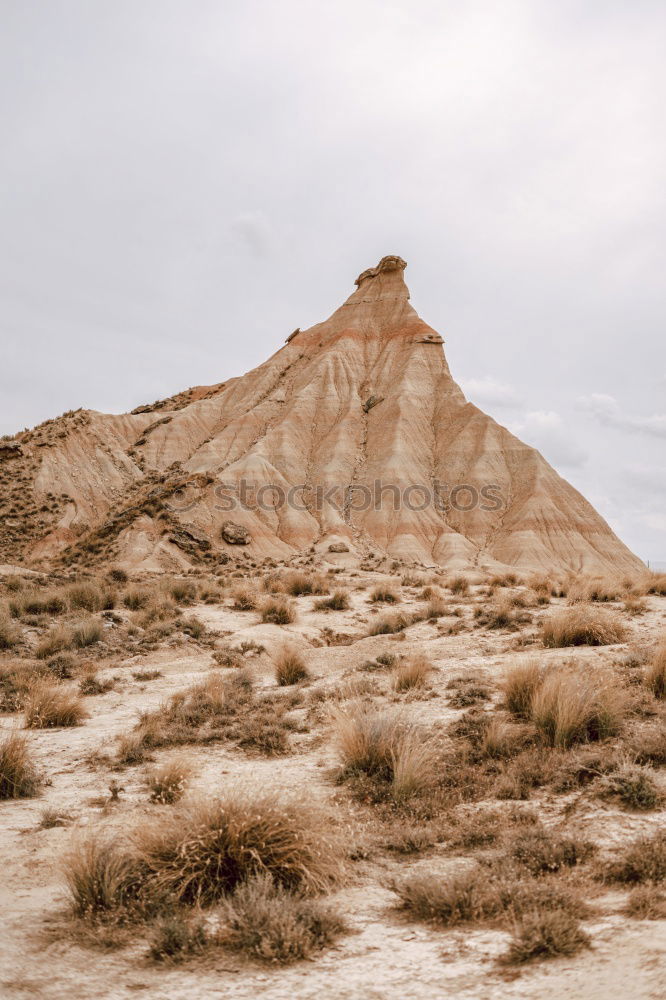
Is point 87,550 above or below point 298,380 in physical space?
below

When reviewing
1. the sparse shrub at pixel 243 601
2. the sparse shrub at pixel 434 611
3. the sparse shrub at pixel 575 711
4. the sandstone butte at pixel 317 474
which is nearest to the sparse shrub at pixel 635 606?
the sparse shrub at pixel 434 611

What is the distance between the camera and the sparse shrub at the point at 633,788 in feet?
17.2

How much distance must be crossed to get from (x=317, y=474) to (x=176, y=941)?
52140 millimetres

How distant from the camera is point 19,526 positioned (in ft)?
147

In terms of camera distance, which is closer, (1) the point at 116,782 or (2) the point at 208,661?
(1) the point at 116,782

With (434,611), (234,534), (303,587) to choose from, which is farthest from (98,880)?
(234,534)

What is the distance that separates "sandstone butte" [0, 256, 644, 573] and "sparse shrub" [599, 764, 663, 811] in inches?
1272

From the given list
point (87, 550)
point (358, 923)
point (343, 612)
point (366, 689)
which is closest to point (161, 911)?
point (358, 923)

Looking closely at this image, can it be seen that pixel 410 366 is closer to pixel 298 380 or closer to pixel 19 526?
pixel 298 380

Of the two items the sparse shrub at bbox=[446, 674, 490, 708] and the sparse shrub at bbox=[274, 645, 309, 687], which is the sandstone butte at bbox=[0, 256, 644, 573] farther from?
the sparse shrub at bbox=[446, 674, 490, 708]

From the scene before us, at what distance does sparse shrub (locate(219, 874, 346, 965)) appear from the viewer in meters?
3.66

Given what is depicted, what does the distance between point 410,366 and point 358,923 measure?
6222cm

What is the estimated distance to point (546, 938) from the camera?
3.47 m

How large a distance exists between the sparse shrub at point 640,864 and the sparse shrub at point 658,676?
153 inches
